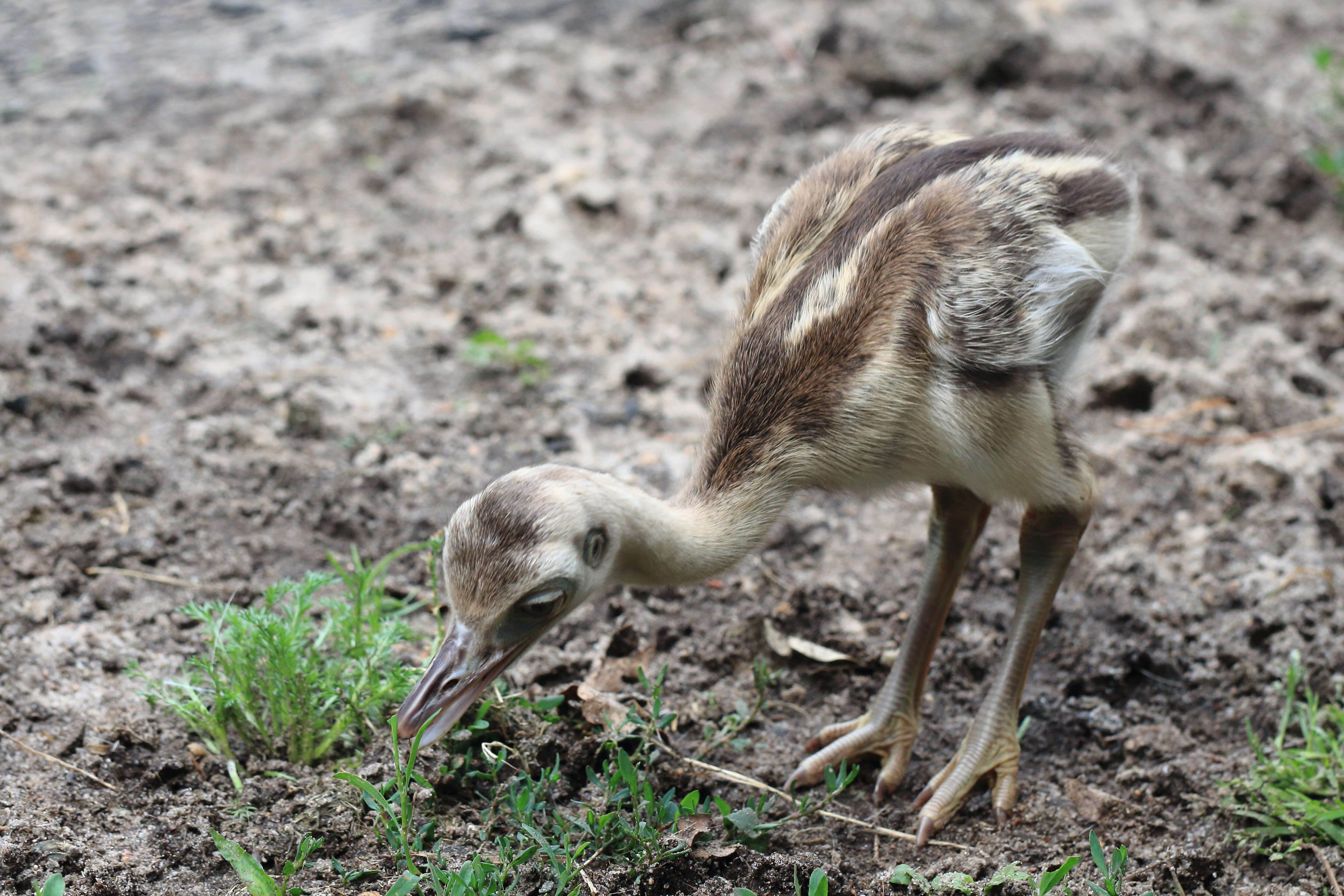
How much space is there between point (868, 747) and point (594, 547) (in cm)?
125

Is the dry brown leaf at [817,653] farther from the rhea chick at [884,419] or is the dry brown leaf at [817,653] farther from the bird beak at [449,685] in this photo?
the bird beak at [449,685]

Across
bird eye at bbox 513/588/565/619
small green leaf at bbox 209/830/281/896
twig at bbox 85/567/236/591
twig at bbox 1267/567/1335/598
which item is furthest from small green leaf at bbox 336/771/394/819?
twig at bbox 1267/567/1335/598

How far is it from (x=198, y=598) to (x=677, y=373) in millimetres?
2441

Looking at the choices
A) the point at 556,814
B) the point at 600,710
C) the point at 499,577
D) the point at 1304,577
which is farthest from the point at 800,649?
the point at 1304,577

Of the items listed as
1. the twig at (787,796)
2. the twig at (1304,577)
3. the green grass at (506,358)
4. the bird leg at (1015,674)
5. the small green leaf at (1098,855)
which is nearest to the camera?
the small green leaf at (1098,855)

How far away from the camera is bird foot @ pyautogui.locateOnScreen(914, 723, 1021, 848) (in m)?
3.53

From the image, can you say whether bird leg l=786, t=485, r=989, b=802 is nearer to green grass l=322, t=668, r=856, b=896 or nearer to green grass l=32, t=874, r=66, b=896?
green grass l=322, t=668, r=856, b=896

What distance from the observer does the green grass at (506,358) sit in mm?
5418

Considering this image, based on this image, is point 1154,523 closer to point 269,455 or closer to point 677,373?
point 677,373

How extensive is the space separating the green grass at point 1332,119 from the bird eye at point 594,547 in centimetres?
517

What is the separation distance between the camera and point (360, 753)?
11.0ft

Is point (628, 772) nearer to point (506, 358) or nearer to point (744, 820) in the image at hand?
point (744, 820)

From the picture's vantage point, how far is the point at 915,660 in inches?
152

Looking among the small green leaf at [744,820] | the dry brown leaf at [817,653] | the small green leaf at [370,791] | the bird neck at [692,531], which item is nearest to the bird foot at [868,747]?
the dry brown leaf at [817,653]
